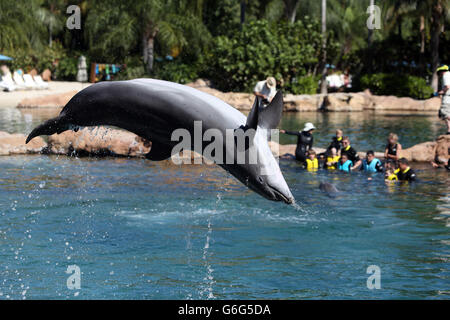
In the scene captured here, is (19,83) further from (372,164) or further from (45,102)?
(372,164)

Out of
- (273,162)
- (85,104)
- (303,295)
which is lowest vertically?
(303,295)

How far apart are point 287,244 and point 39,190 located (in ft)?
18.3

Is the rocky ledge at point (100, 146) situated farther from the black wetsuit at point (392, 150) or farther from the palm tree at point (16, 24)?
the palm tree at point (16, 24)

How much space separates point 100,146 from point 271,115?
38.5 ft

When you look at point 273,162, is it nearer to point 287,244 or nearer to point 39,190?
point 287,244

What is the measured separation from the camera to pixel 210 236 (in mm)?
10195

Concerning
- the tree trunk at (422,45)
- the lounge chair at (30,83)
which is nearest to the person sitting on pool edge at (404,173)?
the tree trunk at (422,45)

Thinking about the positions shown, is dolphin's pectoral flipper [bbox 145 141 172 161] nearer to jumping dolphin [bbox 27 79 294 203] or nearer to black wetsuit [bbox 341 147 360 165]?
jumping dolphin [bbox 27 79 294 203]

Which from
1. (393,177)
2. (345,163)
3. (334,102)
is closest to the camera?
(393,177)

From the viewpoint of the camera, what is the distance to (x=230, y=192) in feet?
→ 43.6

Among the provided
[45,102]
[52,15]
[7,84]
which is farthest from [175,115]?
[52,15]

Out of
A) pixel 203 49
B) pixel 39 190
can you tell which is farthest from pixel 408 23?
pixel 39 190

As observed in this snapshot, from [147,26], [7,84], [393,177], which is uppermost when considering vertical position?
[147,26]
